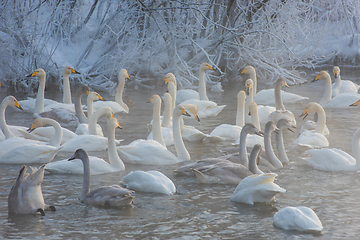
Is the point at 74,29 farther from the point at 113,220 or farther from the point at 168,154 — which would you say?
the point at 113,220

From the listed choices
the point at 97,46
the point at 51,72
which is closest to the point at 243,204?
the point at 51,72

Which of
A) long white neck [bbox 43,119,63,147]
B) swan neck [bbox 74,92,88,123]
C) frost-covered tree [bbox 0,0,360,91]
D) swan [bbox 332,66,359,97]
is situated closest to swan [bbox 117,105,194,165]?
long white neck [bbox 43,119,63,147]

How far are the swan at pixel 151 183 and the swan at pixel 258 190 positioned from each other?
2.50 ft

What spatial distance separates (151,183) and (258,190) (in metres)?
1.21

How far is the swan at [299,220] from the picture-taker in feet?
14.1

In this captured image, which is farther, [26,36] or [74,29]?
[74,29]

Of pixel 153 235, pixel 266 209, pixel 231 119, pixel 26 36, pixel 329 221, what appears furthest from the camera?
pixel 26 36

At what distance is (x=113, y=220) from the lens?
459 centimetres

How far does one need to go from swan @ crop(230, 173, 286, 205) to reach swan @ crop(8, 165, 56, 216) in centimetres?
204

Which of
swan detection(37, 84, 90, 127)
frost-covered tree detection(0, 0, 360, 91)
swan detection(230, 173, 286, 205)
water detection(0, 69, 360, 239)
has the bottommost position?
water detection(0, 69, 360, 239)

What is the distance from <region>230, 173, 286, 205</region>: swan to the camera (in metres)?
4.93

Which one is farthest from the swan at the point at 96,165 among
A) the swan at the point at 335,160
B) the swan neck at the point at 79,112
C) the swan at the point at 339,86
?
the swan at the point at 339,86

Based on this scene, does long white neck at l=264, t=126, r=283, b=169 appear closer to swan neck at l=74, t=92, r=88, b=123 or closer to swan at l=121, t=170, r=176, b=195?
swan at l=121, t=170, r=176, b=195

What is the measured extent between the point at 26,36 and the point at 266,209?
11.8 m
